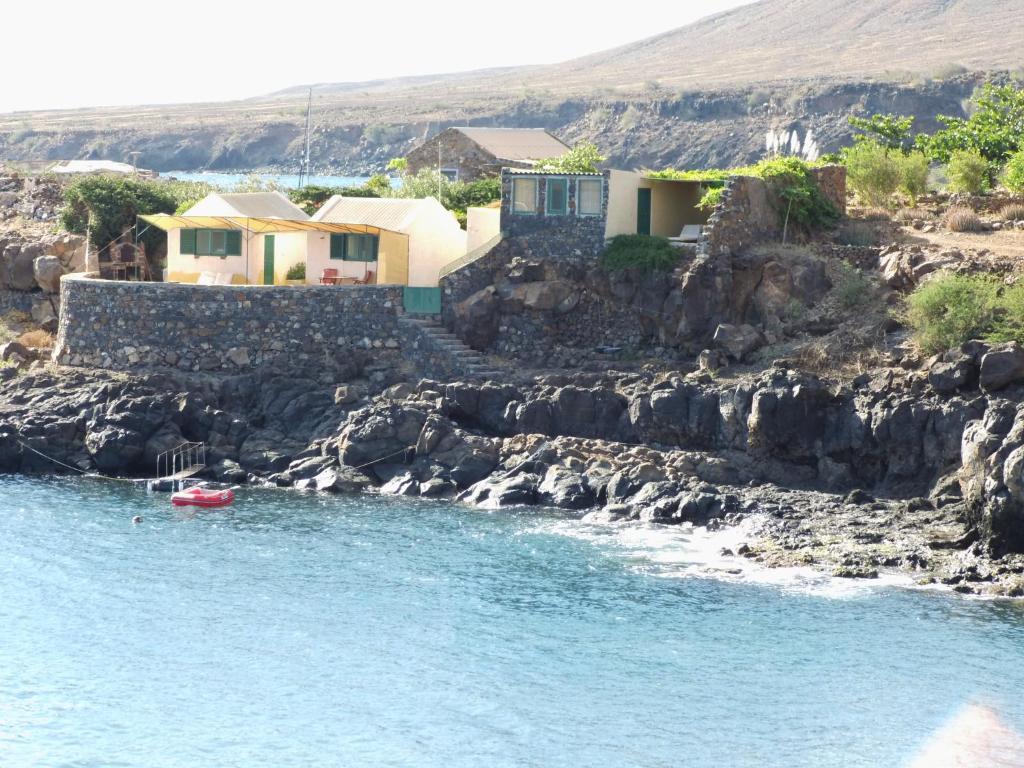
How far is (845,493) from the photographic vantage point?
49031 mm

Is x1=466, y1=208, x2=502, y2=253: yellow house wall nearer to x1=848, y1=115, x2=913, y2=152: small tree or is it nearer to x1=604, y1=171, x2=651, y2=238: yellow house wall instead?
x1=604, y1=171, x2=651, y2=238: yellow house wall

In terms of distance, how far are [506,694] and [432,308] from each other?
26669mm

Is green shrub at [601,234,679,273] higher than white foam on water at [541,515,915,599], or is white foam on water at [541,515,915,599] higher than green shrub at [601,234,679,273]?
green shrub at [601,234,679,273]

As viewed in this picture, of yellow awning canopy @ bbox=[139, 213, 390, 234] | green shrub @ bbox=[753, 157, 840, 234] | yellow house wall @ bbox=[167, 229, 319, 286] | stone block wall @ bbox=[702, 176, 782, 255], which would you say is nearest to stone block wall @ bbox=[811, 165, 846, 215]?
green shrub @ bbox=[753, 157, 840, 234]

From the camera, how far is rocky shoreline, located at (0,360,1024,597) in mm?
44375

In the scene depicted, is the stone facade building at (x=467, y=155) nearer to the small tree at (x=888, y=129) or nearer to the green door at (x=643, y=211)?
the small tree at (x=888, y=129)

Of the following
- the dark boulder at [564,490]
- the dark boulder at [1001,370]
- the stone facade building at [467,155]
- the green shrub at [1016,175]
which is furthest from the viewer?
the stone facade building at [467,155]

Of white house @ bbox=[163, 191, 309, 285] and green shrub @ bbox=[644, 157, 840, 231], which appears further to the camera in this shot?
white house @ bbox=[163, 191, 309, 285]

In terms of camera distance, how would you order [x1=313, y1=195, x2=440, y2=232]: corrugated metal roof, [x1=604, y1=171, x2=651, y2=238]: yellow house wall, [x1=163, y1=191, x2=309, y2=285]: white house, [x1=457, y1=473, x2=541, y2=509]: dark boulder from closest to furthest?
[x1=457, y1=473, x2=541, y2=509]: dark boulder, [x1=604, y1=171, x2=651, y2=238]: yellow house wall, [x1=163, y1=191, x2=309, y2=285]: white house, [x1=313, y1=195, x2=440, y2=232]: corrugated metal roof

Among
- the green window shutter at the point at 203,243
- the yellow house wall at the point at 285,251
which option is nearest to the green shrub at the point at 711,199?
the yellow house wall at the point at 285,251

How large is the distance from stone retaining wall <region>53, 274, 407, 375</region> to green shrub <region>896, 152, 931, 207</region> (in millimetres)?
21485

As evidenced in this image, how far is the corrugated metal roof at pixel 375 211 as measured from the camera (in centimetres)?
6234

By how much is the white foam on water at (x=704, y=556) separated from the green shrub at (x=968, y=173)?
27637 millimetres

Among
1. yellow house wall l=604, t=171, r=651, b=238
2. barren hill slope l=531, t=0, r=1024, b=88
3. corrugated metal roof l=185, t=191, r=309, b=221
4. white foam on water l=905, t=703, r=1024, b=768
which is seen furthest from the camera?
barren hill slope l=531, t=0, r=1024, b=88
